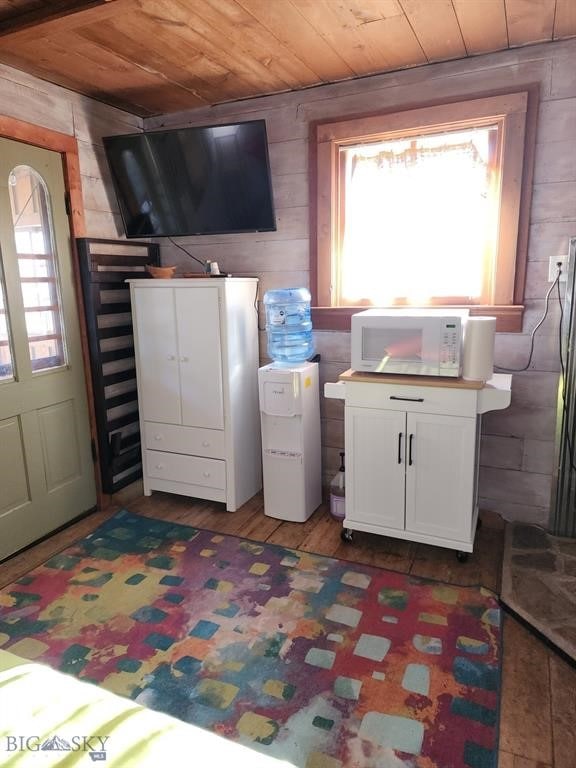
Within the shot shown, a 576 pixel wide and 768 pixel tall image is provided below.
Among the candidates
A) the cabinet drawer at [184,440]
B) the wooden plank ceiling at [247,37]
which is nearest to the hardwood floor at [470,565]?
the cabinet drawer at [184,440]

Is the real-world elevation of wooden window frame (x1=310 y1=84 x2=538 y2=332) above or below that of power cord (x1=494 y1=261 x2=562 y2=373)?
above

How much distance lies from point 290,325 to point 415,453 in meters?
1.06

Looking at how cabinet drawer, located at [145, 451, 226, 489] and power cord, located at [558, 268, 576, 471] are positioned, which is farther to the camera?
cabinet drawer, located at [145, 451, 226, 489]

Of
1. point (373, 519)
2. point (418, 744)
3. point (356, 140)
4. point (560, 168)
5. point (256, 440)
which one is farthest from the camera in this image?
point (256, 440)

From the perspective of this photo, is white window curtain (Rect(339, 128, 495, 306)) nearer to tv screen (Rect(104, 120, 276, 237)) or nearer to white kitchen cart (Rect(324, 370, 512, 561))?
tv screen (Rect(104, 120, 276, 237))

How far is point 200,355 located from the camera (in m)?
2.91

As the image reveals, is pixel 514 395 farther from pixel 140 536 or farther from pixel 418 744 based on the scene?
pixel 140 536

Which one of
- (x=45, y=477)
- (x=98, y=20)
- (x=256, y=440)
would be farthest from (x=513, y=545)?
(x=98, y=20)

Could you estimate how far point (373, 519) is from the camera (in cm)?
259

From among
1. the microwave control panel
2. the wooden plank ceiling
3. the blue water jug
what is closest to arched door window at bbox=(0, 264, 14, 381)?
the wooden plank ceiling

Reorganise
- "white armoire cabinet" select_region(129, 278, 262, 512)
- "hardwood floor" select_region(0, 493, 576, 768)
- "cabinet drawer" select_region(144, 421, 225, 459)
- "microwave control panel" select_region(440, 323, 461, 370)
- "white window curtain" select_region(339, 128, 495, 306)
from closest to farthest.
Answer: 1. "hardwood floor" select_region(0, 493, 576, 768)
2. "microwave control panel" select_region(440, 323, 461, 370)
3. "white window curtain" select_region(339, 128, 495, 306)
4. "white armoire cabinet" select_region(129, 278, 262, 512)
5. "cabinet drawer" select_region(144, 421, 225, 459)

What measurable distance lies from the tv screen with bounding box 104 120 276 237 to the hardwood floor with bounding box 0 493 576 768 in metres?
1.66

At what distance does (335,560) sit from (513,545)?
0.87m

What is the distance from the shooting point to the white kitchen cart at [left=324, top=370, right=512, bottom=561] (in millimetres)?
2318
